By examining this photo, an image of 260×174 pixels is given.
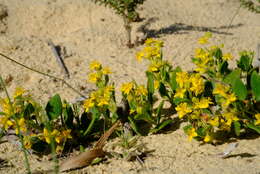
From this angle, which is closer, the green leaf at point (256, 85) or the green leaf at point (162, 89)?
the green leaf at point (256, 85)

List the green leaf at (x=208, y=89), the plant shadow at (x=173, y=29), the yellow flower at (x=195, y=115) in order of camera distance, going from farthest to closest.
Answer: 1. the plant shadow at (x=173, y=29)
2. the green leaf at (x=208, y=89)
3. the yellow flower at (x=195, y=115)

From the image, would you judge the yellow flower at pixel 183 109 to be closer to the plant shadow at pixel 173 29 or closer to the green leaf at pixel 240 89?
the green leaf at pixel 240 89

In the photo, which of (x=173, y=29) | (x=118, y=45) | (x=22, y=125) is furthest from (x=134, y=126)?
(x=173, y=29)

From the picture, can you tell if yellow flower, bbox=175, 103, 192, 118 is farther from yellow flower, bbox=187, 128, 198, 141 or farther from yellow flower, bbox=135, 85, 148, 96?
yellow flower, bbox=135, 85, 148, 96

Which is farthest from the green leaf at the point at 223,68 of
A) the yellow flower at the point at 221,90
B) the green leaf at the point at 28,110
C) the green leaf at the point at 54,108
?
the green leaf at the point at 28,110

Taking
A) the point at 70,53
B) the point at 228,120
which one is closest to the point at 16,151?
the point at 228,120

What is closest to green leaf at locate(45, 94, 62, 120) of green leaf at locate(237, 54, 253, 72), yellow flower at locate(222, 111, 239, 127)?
yellow flower at locate(222, 111, 239, 127)
